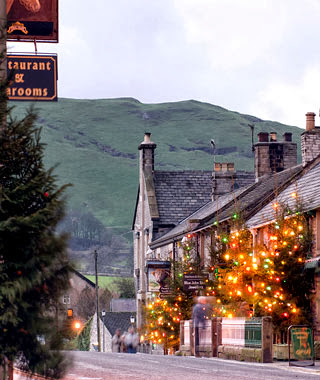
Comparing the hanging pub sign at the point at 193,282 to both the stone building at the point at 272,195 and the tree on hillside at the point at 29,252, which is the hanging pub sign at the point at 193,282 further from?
the tree on hillside at the point at 29,252

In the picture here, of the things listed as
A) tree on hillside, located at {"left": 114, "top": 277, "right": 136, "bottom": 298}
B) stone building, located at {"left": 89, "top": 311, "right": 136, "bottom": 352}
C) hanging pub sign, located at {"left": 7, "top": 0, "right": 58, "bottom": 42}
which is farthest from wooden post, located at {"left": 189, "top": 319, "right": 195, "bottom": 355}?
tree on hillside, located at {"left": 114, "top": 277, "right": 136, "bottom": 298}

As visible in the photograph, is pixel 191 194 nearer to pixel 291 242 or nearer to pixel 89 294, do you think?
pixel 291 242

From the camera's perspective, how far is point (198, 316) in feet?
98.3

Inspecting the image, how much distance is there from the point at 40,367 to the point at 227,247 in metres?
29.6

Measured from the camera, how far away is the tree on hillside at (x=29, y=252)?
8852 millimetres

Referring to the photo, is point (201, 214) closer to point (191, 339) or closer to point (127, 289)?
point (191, 339)

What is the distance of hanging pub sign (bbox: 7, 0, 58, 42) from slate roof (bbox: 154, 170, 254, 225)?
149 ft

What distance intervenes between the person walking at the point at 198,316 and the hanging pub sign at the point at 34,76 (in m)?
15.3

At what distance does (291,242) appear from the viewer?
29266mm

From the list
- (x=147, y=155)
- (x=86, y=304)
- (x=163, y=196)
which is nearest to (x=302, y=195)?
(x=163, y=196)

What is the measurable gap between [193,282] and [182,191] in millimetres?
24005

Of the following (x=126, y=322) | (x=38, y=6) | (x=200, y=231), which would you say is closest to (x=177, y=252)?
(x=200, y=231)

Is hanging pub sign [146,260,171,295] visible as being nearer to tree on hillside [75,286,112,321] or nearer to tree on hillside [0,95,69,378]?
tree on hillside [0,95,69,378]

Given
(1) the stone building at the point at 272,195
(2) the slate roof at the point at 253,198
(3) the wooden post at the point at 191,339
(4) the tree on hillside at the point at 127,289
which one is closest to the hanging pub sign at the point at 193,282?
(1) the stone building at the point at 272,195
